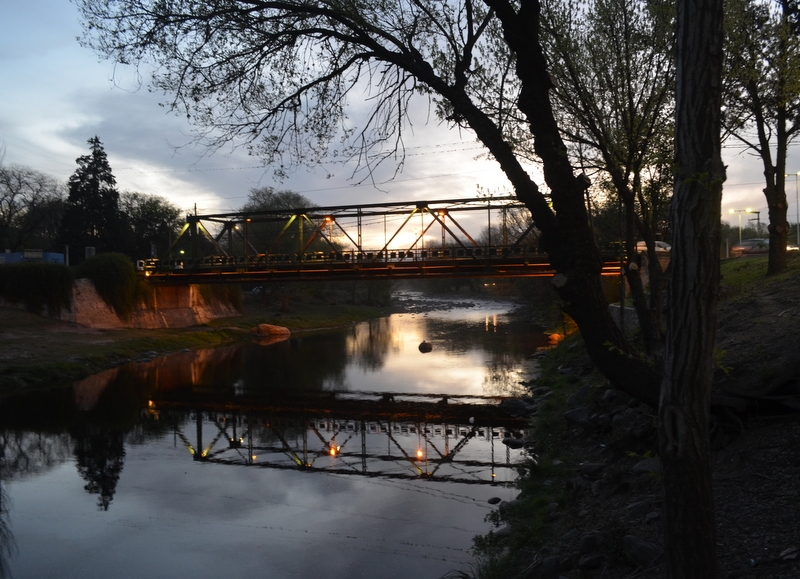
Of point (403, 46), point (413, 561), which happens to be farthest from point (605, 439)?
point (403, 46)

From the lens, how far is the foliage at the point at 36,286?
33.6 metres

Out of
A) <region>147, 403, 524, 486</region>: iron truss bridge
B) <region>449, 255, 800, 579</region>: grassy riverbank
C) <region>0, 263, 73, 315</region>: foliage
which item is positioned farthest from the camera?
<region>0, 263, 73, 315</region>: foliage

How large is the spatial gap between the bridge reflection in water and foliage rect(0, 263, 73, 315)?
58.0 ft

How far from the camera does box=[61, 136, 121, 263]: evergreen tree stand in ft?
180

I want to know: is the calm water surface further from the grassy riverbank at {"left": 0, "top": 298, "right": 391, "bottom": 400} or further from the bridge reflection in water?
the grassy riverbank at {"left": 0, "top": 298, "right": 391, "bottom": 400}

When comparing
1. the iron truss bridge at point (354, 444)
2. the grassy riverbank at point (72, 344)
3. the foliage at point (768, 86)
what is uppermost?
the foliage at point (768, 86)

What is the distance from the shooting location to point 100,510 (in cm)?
1123

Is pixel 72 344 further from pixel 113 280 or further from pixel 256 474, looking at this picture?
pixel 256 474

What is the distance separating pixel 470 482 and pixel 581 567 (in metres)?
6.07

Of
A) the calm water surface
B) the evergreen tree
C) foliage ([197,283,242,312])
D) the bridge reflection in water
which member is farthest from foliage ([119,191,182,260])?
the bridge reflection in water

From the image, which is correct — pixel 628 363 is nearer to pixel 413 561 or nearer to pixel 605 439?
pixel 413 561

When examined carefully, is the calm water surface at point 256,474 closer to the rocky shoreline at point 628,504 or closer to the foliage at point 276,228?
the rocky shoreline at point 628,504

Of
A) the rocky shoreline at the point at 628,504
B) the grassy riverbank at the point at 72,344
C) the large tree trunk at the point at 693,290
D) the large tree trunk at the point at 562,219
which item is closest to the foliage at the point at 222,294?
the grassy riverbank at the point at 72,344

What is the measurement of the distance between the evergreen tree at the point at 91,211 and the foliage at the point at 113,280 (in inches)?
695
